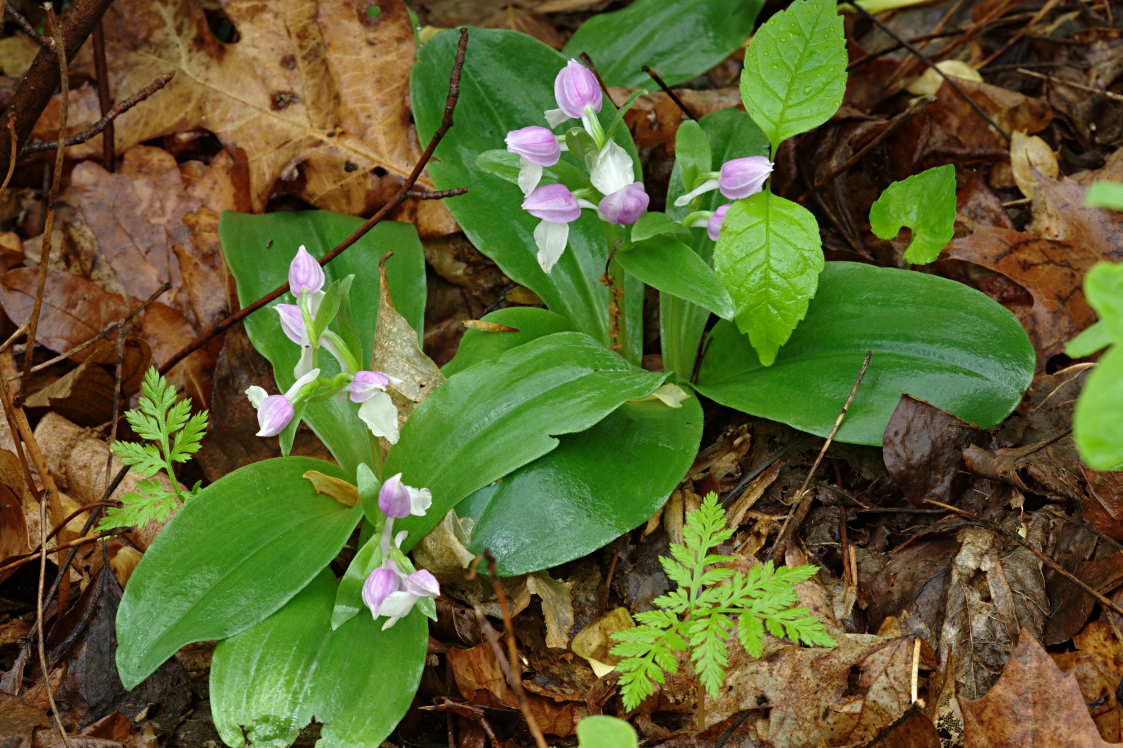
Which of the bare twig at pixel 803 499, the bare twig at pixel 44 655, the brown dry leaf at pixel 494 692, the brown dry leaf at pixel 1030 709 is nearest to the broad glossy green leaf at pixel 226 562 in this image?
the bare twig at pixel 44 655

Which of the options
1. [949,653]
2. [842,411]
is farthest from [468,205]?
[949,653]

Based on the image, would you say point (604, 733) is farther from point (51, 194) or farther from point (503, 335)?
point (51, 194)

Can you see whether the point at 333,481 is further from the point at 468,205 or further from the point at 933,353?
the point at 933,353

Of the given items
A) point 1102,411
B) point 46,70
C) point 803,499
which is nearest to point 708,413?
point 803,499

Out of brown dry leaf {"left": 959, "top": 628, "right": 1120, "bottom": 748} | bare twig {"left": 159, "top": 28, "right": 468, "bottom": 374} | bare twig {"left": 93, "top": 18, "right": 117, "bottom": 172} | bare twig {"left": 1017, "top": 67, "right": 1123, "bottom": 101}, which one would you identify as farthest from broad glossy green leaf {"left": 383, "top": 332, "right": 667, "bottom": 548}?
bare twig {"left": 1017, "top": 67, "right": 1123, "bottom": 101}

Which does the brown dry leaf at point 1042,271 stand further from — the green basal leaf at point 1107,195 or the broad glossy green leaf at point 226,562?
the broad glossy green leaf at point 226,562
